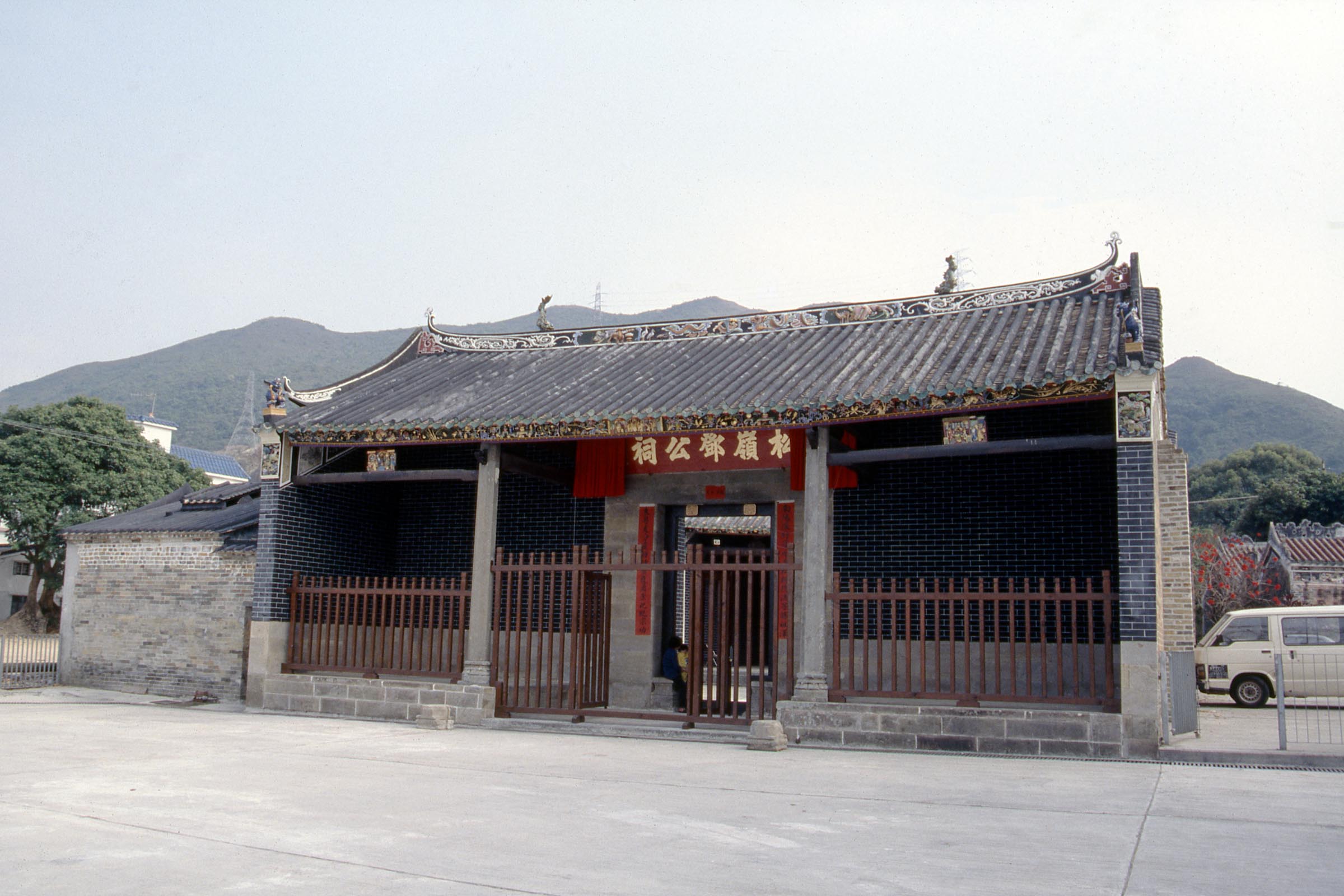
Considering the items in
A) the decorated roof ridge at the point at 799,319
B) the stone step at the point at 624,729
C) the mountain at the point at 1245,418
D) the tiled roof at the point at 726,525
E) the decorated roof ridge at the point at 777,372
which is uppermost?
the mountain at the point at 1245,418

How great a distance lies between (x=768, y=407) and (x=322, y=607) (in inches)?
225

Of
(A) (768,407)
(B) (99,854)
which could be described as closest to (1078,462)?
(A) (768,407)

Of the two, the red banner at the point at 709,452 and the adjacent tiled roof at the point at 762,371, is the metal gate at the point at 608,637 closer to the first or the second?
the red banner at the point at 709,452

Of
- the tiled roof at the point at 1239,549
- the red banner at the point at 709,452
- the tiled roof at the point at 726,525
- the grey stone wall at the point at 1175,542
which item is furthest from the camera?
the tiled roof at the point at 1239,549

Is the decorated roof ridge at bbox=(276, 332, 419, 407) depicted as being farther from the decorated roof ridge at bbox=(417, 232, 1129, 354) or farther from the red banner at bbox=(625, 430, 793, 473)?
the red banner at bbox=(625, 430, 793, 473)

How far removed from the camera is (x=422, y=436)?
38.4 ft

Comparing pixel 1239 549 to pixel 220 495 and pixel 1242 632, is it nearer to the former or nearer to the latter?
pixel 1242 632

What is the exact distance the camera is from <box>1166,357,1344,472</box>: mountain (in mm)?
68250

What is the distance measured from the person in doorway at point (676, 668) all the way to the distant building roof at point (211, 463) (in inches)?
1507

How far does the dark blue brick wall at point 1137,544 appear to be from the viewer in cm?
884

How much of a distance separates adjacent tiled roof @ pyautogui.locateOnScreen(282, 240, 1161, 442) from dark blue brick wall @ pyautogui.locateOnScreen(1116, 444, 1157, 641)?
0.64 metres

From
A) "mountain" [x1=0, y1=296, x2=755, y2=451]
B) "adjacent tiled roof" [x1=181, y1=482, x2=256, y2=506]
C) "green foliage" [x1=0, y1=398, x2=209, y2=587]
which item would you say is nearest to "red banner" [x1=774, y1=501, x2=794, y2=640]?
"adjacent tiled roof" [x1=181, y1=482, x2=256, y2=506]

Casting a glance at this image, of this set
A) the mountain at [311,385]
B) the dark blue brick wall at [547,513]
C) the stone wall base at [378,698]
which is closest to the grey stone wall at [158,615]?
the stone wall base at [378,698]

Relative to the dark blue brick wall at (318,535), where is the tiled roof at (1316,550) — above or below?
above
